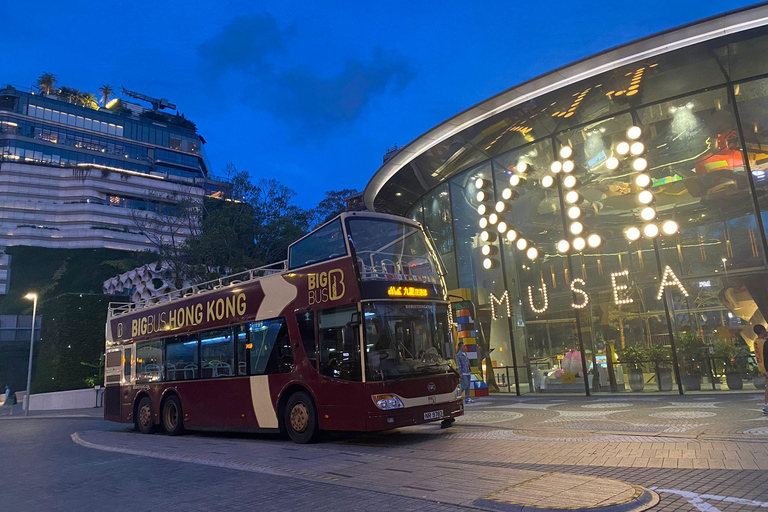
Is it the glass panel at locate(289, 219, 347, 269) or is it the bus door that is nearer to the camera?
the bus door

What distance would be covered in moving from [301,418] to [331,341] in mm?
1751

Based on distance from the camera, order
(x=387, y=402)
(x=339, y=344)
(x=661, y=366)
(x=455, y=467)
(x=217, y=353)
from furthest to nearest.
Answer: (x=661, y=366)
(x=217, y=353)
(x=339, y=344)
(x=387, y=402)
(x=455, y=467)

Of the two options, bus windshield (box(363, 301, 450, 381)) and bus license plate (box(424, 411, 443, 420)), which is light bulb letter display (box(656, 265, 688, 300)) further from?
bus license plate (box(424, 411, 443, 420))

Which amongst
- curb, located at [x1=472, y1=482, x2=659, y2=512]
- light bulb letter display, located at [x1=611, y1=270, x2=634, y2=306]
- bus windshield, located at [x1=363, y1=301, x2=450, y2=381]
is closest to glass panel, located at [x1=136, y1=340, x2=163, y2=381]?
bus windshield, located at [x1=363, y1=301, x2=450, y2=381]

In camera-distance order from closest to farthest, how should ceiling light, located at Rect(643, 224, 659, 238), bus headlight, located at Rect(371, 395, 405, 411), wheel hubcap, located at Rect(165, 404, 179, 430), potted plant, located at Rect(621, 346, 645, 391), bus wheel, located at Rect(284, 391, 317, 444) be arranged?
bus headlight, located at Rect(371, 395, 405, 411) < bus wheel, located at Rect(284, 391, 317, 444) < ceiling light, located at Rect(643, 224, 659, 238) < wheel hubcap, located at Rect(165, 404, 179, 430) < potted plant, located at Rect(621, 346, 645, 391)

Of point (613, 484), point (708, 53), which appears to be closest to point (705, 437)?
point (613, 484)

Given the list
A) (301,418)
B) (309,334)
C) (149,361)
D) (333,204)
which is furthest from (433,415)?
(333,204)

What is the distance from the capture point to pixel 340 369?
31.2 feet

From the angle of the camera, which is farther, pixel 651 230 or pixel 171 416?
pixel 171 416

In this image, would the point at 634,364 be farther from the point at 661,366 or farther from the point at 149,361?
the point at 149,361

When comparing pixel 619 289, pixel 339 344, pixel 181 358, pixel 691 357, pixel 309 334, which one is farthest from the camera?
pixel 619 289

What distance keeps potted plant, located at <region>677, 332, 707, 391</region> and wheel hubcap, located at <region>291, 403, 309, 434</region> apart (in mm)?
10482

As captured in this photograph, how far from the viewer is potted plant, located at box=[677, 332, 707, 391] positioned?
14117 mm

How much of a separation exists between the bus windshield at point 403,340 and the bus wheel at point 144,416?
8.75 metres
